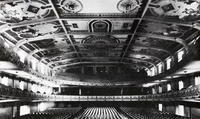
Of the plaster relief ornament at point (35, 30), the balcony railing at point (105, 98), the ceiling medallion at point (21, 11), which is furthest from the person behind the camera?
the plaster relief ornament at point (35, 30)

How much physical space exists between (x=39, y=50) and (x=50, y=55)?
3101 millimetres

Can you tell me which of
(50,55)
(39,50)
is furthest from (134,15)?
(50,55)

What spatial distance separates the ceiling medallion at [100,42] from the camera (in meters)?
19.7

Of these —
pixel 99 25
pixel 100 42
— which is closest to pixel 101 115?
pixel 100 42

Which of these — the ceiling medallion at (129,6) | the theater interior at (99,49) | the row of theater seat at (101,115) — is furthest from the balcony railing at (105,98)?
the ceiling medallion at (129,6)

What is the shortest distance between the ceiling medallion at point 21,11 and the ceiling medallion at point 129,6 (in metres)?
4.27

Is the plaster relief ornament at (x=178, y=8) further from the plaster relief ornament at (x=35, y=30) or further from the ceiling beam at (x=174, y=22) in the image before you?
the plaster relief ornament at (x=35, y=30)

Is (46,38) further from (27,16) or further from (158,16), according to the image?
(158,16)

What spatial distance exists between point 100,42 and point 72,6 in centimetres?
804

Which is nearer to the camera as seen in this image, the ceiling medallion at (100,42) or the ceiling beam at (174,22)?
the ceiling beam at (174,22)

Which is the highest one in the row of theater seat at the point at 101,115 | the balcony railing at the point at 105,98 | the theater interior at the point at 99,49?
the theater interior at the point at 99,49

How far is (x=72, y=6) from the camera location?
1313 centimetres

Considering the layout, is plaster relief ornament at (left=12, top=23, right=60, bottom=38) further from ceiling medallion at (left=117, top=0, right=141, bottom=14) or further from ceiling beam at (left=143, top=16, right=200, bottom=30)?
ceiling beam at (left=143, top=16, right=200, bottom=30)

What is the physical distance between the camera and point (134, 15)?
1433cm
